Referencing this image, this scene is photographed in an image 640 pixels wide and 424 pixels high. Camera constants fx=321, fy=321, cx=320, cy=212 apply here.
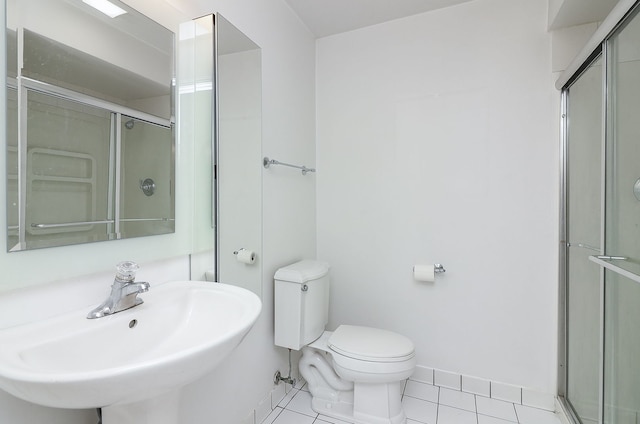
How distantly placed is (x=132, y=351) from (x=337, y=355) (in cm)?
101

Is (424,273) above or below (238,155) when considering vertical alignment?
below

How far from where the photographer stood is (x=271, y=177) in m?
1.74

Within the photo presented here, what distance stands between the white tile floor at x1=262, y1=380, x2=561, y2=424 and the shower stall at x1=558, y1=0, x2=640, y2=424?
0.23 metres

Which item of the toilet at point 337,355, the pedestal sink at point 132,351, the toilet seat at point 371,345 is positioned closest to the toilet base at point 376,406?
the toilet at point 337,355

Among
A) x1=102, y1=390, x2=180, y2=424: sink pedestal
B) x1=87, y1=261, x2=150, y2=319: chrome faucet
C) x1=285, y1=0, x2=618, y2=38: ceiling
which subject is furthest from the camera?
x1=285, y1=0, x2=618, y2=38: ceiling

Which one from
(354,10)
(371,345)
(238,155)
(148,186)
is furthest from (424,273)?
(354,10)

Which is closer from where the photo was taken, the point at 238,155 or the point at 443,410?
the point at 238,155

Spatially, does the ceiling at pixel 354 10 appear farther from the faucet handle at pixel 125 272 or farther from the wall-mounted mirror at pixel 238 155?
the faucet handle at pixel 125 272

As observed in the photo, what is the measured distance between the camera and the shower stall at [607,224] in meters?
1.08

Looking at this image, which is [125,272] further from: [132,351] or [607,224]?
[607,224]

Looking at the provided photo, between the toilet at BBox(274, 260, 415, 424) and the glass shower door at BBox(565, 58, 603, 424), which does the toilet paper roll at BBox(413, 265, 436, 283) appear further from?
the glass shower door at BBox(565, 58, 603, 424)

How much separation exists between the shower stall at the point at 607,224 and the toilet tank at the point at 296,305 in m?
1.21

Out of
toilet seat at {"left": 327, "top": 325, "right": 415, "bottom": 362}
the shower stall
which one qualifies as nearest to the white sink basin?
toilet seat at {"left": 327, "top": 325, "right": 415, "bottom": 362}

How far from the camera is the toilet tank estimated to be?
167cm
